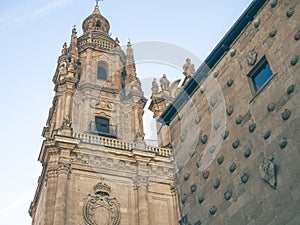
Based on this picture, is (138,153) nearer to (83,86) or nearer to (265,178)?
(83,86)

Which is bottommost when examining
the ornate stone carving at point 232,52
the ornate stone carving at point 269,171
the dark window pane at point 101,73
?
the ornate stone carving at point 269,171

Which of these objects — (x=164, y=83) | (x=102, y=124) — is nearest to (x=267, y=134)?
(x=102, y=124)

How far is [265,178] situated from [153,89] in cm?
2800

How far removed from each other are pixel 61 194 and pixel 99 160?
308 centimetres

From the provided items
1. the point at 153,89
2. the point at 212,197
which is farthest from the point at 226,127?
the point at 153,89

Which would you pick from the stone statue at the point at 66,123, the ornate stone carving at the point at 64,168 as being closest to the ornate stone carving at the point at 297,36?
the ornate stone carving at the point at 64,168

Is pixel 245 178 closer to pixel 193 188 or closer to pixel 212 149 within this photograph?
pixel 212 149

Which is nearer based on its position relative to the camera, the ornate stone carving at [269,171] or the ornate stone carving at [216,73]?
the ornate stone carving at [269,171]

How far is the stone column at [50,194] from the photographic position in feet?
73.2

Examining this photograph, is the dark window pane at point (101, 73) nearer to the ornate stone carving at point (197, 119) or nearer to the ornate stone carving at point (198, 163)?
the ornate stone carving at point (197, 119)

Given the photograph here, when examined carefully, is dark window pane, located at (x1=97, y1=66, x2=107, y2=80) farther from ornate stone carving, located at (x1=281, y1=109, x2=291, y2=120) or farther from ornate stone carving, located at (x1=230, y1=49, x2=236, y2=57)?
ornate stone carving, located at (x1=281, y1=109, x2=291, y2=120)

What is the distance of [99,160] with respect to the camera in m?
25.1

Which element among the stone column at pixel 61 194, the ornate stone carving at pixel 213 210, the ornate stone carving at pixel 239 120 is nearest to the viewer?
the ornate stone carving at pixel 239 120

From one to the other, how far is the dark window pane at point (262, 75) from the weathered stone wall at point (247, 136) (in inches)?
4.9
